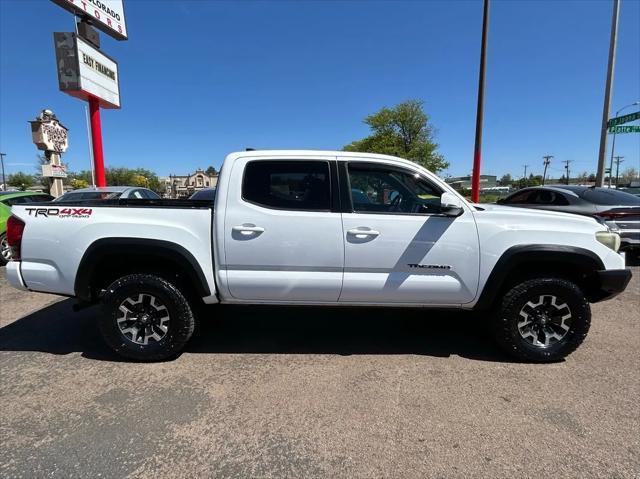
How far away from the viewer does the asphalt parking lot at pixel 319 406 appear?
2236 millimetres

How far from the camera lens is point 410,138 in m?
46.4

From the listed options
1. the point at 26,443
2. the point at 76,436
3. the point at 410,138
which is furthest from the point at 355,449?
the point at 410,138

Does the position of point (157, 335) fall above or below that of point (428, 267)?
below

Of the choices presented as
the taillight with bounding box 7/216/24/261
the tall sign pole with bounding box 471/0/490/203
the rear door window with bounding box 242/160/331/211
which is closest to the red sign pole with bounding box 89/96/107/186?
the taillight with bounding box 7/216/24/261

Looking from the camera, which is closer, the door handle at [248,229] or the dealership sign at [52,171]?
the door handle at [248,229]

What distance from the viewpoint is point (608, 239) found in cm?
338

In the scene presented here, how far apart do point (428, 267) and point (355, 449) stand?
1.62 metres

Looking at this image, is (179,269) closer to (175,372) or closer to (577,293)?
(175,372)

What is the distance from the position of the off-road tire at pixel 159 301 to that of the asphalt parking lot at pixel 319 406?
161 mm

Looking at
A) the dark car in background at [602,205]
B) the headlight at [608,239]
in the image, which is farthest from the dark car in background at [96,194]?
the dark car in background at [602,205]

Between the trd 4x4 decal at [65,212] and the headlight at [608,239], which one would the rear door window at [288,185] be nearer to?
the trd 4x4 decal at [65,212]

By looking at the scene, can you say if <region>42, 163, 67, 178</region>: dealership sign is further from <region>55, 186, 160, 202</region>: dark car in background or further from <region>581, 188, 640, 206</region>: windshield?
<region>581, 188, 640, 206</region>: windshield

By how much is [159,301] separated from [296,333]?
4.86 ft

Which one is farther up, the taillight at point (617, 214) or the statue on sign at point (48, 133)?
the statue on sign at point (48, 133)
